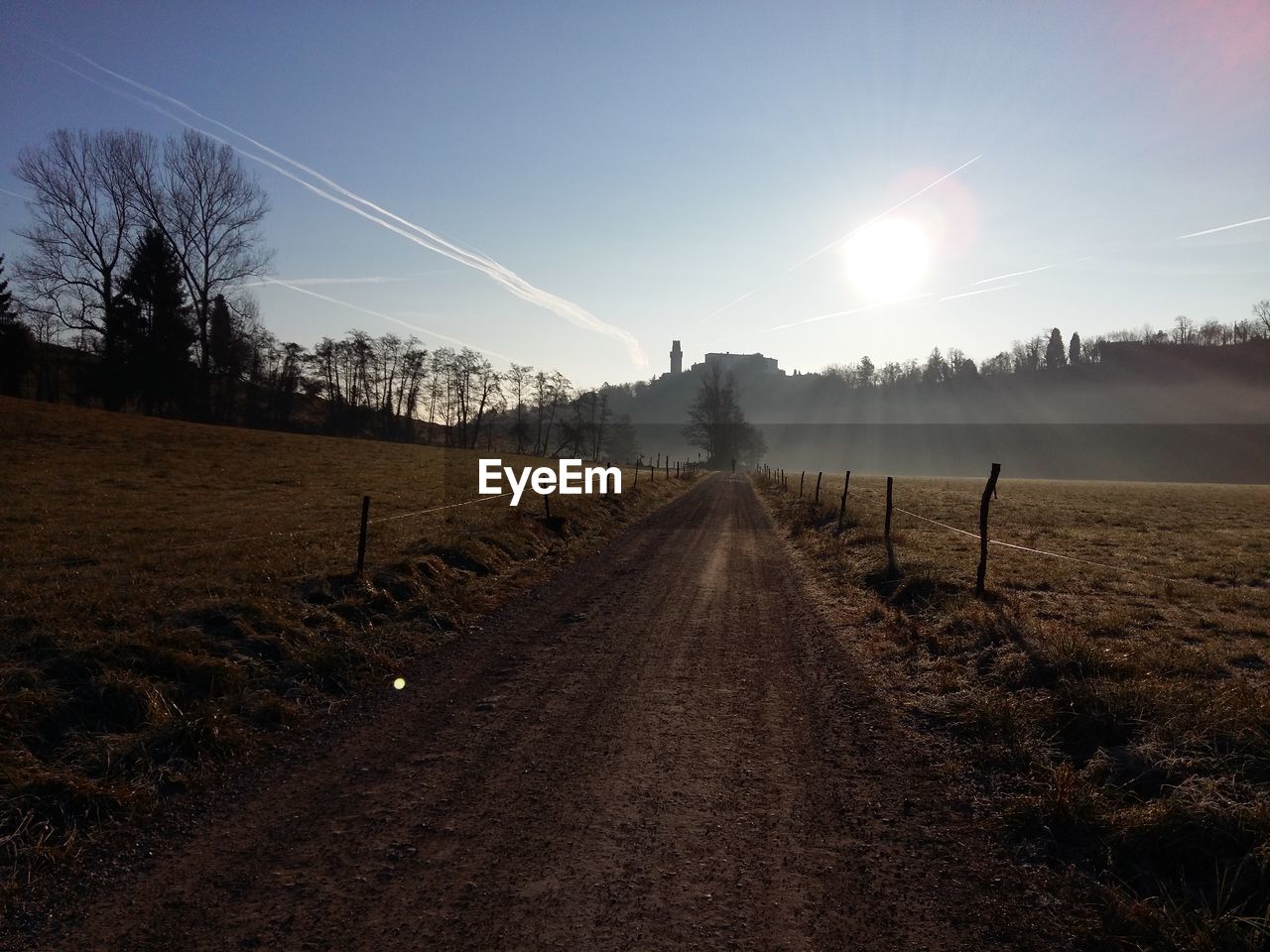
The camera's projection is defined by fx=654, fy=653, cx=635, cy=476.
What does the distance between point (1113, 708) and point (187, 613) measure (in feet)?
32.7

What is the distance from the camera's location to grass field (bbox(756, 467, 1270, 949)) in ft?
12.4

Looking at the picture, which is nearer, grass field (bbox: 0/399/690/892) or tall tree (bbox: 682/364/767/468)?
grass field (bbox: 0/399/690/892)

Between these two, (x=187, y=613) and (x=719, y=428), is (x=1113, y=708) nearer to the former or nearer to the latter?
(x=187, y=613)

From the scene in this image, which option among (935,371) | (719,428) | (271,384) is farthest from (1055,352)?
(271,384)

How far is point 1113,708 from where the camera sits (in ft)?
18.6

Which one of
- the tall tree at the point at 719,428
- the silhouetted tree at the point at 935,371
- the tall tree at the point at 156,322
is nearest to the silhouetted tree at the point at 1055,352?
the silhouetted tree at the point at 935,371

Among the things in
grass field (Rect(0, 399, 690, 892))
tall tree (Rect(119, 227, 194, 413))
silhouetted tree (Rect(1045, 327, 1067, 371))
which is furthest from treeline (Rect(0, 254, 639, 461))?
silhouetted tree (Rect(1045, 327, 1067, 371))

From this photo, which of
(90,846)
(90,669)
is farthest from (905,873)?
(90,669)

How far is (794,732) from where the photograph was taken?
19.9ft

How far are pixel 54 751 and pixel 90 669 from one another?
129 centimetres

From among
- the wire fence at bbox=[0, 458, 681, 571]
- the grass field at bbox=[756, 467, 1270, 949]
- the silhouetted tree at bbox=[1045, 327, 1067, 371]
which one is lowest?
the grass field at bbox=[756, 467, 1270, 949]

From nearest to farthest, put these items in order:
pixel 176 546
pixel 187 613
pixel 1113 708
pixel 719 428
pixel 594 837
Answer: pixel 594 837
pixel 1113 708
pixel 187 613
pixel 176 546
pixel 719 428

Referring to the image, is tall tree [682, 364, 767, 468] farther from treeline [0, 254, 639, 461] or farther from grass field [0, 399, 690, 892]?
grass field [0, 399, 690, 892]

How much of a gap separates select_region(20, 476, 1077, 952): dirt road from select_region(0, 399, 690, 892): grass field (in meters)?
0.93
